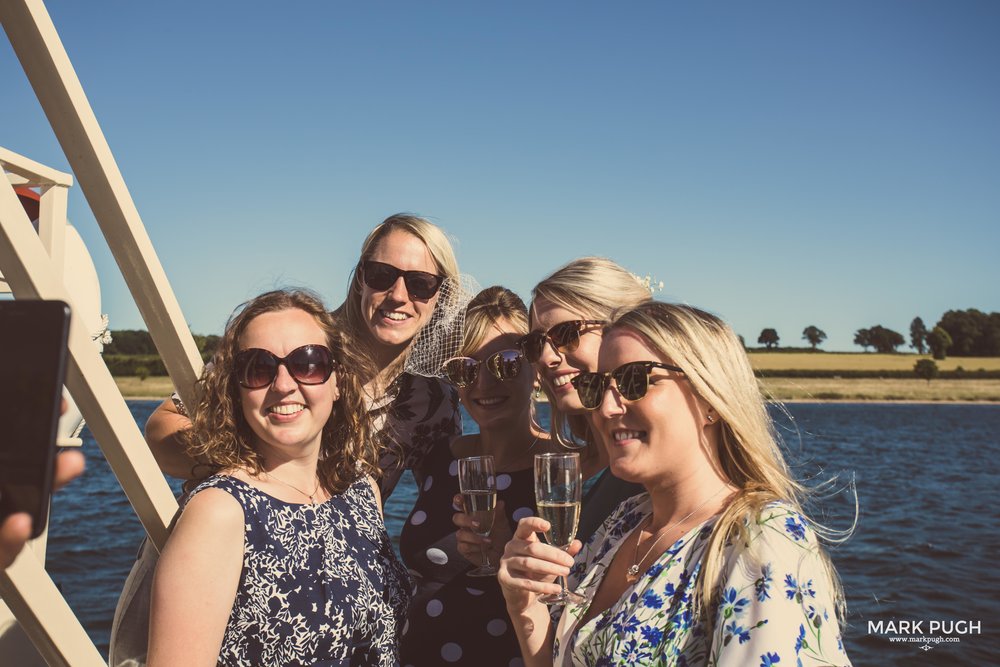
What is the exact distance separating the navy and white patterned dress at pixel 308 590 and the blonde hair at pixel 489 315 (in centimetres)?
123

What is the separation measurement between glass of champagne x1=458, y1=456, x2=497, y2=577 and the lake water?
114cm

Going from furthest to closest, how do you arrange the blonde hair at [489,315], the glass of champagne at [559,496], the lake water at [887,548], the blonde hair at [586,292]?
the lake water at [887,548], the blonde hair at [489,315], the blonde hair at [586,292], the glass of champagne at [559,496]

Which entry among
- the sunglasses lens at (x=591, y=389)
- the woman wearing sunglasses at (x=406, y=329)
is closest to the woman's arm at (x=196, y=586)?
the sunglasses lens at (x=591, y=389)

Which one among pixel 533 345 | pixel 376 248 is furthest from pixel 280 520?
pixel 376 248

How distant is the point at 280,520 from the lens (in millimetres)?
2824

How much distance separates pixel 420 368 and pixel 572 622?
2.03 m

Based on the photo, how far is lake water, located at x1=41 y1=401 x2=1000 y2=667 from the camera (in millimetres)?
14977

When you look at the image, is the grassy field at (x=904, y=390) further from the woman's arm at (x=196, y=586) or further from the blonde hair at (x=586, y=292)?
the woman's arm at (x=196, y=586)

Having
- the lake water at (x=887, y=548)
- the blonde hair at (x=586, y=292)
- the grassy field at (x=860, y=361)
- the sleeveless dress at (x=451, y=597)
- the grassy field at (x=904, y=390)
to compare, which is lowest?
the grassy field at (x=904, y=390)

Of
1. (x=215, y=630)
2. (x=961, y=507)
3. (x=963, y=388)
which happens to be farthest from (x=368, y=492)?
(x=963, y=388)

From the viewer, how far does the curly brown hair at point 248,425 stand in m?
2.95

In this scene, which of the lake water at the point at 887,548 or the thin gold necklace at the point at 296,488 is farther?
the lake water at the point at 887,548

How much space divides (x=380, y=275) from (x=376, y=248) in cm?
18

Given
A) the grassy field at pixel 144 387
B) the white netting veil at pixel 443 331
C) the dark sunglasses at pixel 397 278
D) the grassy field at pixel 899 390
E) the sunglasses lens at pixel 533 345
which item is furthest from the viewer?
the grassy field at pixel 899 390
